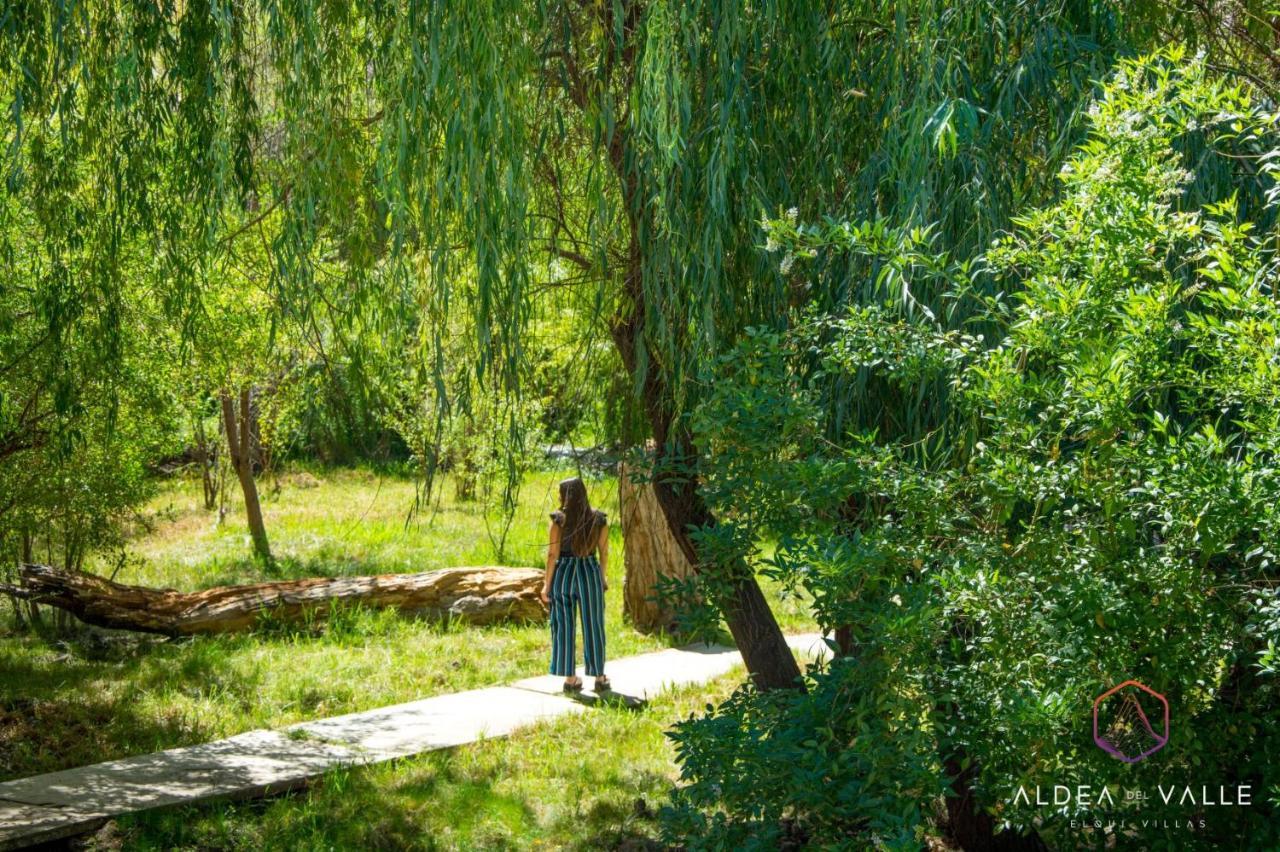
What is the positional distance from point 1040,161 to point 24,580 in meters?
8.35

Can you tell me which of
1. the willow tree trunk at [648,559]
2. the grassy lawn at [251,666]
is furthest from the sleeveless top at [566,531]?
the willow tree trunk at [648,559]

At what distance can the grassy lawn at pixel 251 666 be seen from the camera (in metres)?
7.82

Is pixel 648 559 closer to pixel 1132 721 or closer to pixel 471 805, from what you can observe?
pixel 471 805

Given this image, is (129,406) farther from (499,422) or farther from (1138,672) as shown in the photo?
(1138,672)

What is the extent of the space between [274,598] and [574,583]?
3.25 m

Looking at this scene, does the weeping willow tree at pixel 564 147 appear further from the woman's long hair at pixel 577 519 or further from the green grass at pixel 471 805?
the woman's long hair at pixel 577 519

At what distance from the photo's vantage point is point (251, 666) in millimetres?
9453

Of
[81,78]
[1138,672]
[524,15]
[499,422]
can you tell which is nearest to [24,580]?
[81,78]

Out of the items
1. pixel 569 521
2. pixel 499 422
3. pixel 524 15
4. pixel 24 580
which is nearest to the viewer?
pixel 524 15

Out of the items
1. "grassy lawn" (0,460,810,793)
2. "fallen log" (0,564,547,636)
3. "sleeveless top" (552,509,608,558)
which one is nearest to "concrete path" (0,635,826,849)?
"grassy lawn" (0,460,810,793)

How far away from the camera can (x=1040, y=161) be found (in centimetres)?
464

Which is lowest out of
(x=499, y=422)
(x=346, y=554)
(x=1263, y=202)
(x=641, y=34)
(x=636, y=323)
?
(x=346, y=554)

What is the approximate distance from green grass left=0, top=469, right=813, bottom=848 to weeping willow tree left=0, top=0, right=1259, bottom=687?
142 centimetres

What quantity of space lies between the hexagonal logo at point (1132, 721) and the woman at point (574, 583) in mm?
5043
